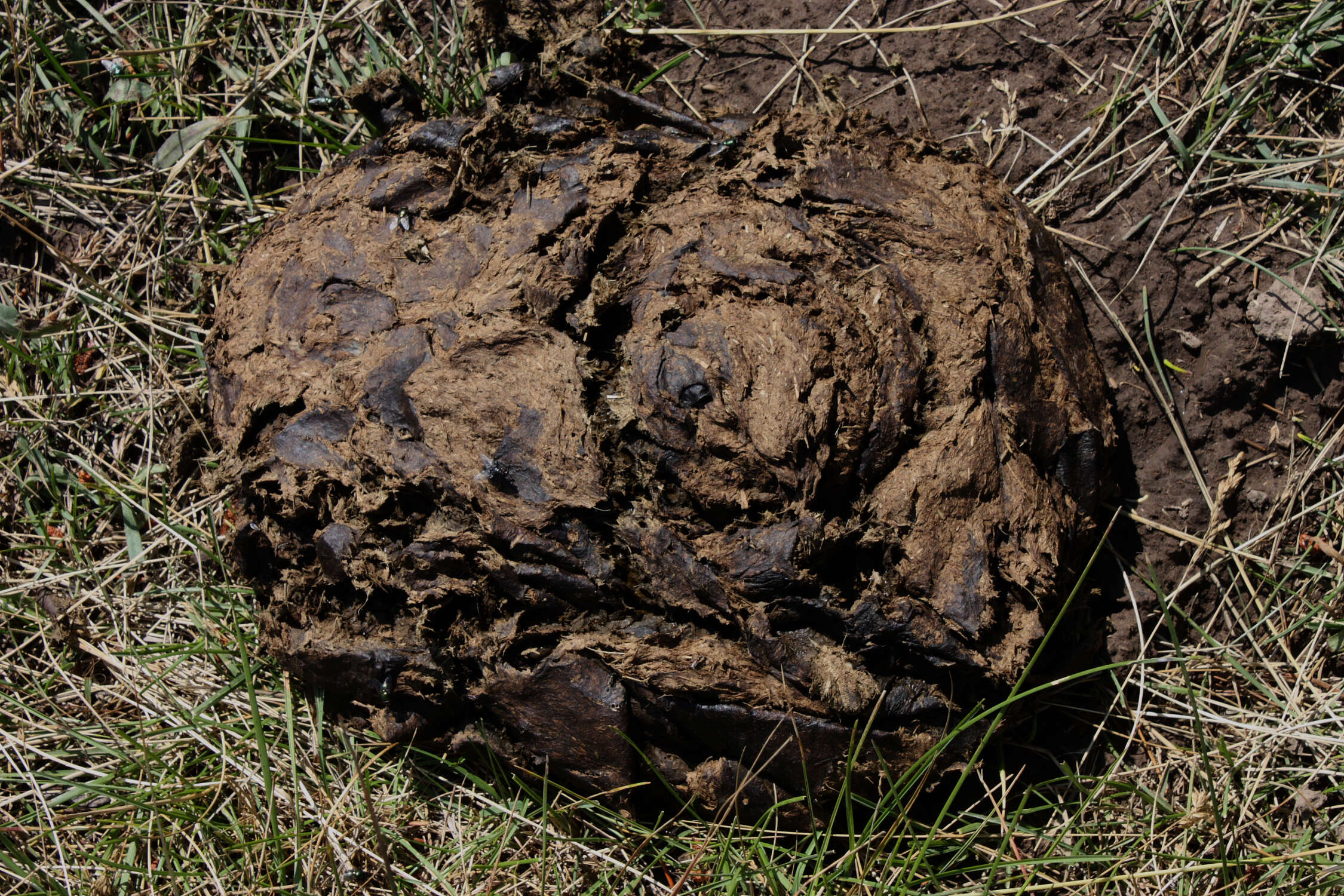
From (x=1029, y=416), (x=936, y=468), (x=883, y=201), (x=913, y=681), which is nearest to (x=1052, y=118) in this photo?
(x=883, y=201)

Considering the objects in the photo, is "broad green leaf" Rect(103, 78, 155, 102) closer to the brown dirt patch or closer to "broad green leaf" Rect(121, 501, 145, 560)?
"broad green leaf" Rect(121, 501, 145, 560)

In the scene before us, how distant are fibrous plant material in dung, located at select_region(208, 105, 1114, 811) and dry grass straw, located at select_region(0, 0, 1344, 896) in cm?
40

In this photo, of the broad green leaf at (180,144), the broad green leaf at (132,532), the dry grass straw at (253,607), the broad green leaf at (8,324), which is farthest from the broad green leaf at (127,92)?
the broad green leaf at (132,532)

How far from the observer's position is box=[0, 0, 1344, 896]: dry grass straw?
2490 millimetres

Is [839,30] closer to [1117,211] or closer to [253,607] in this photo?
[1117,211]

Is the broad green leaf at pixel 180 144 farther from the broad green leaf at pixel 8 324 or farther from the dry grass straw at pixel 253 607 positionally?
the broad green leaf at pixel 8 324

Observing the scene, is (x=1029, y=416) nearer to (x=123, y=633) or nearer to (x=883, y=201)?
(x=883, y=201)

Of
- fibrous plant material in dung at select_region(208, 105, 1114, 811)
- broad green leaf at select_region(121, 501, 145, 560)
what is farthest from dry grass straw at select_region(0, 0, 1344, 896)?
fibrous plant material in dung at select_region(208, 105, 1114, 811)

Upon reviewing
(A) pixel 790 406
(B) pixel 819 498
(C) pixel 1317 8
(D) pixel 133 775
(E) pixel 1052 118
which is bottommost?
(D) pixel 133 775

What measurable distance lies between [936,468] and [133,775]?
263 cm

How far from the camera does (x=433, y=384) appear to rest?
2.08m

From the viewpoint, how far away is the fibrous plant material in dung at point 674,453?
Answer: 78.6 inches

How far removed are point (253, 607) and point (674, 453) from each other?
68.6 inches

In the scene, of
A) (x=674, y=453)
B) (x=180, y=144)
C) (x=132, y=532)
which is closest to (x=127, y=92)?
(x=180, y=144)
